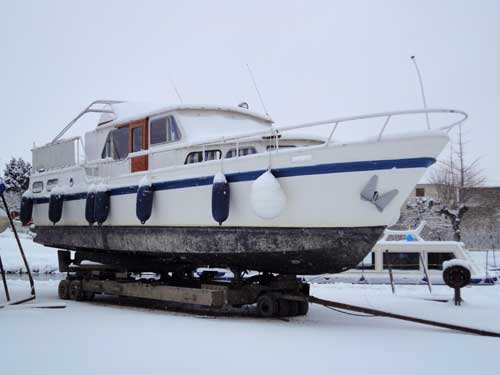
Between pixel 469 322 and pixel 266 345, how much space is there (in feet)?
10.6

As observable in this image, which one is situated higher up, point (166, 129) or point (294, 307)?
point (166, 129)

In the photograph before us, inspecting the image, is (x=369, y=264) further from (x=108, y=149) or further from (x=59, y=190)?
(x=59, y=190)

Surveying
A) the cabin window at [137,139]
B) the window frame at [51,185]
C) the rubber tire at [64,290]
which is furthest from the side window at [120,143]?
the rubber tire at [64,290]

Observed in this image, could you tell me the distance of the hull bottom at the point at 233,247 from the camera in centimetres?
656

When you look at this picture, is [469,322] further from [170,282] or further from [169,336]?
[170,282]

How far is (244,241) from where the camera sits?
7121 millimetres

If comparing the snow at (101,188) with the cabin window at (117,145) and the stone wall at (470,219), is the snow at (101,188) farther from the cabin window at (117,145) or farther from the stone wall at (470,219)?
the stone wall at (470,219)

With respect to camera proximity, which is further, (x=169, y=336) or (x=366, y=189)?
(x=366, y=189)

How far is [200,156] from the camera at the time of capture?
826 centimetres

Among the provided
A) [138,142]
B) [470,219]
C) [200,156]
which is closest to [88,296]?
[138,142]

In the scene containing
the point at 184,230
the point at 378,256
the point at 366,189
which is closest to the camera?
the point at 366,189

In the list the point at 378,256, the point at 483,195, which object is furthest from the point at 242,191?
the point at 483,195

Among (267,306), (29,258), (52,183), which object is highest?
(52,183)

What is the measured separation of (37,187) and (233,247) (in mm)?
5980
